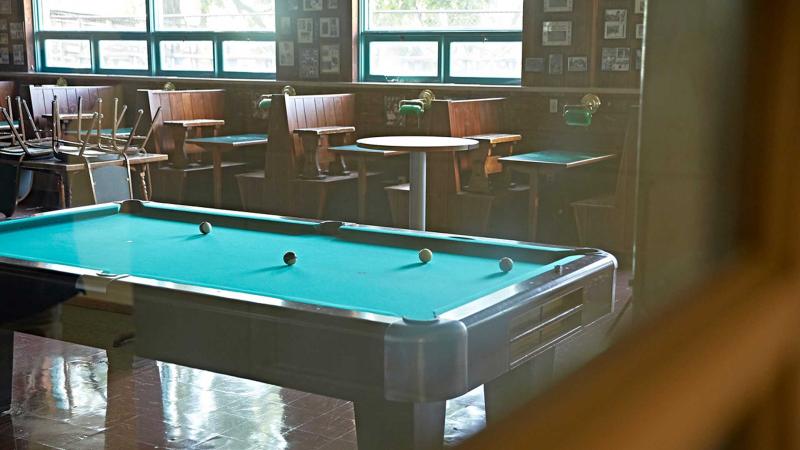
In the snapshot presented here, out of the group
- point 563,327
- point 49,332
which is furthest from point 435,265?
point 49,332

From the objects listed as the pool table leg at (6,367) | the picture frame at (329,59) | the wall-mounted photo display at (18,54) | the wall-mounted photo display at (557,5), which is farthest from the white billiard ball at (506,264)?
→ the wall-mounted photo display at (18,54)

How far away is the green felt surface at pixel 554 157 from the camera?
6.20 m

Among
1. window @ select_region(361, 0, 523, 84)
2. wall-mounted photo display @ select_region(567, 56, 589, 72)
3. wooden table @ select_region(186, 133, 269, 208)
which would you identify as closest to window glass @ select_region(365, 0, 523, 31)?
window @ select_region(361, 0, 523, 84)

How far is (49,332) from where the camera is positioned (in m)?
2.60

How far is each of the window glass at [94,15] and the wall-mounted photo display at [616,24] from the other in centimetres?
435

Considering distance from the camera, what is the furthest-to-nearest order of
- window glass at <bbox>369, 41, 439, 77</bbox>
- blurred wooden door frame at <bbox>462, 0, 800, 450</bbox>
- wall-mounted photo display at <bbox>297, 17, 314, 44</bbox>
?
1. wall-mounted photo display at <bbox>297, 17, 314, 44</bbox>
2. window glass at <bbox>369, 41, 439, 77</bbox>
3. blurred wooden door frame at <bbox>462, 0, 800, 450</bbox>

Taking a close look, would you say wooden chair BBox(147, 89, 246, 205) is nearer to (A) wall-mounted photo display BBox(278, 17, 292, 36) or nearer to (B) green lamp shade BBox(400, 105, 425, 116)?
(A) wall-mounted photo display BBox(278, 17, 292, 36)

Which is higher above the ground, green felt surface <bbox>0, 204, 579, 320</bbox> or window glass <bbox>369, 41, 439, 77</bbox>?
window glass <bbox>369, 41, 439, 77</bbox>

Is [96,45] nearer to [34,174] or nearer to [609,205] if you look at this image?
[34,174]

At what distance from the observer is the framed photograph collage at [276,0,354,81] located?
25.6 feet

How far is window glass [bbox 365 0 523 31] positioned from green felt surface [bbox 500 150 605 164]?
43.6 inches

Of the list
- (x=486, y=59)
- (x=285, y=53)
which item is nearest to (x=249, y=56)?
(x=285, y=53)

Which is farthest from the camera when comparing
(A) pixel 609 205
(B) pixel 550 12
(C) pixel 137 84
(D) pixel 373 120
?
(C) pixel 137 84

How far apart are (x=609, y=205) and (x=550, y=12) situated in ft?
5.57
